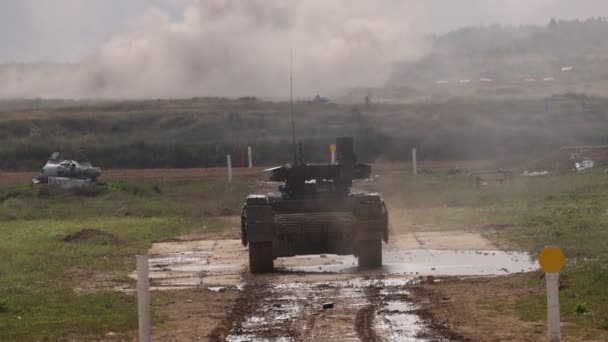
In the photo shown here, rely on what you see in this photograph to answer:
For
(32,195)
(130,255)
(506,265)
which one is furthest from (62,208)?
(506,265)

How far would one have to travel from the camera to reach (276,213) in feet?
79.7

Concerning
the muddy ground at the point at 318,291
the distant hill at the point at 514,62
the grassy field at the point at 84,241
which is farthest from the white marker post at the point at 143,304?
the distant hill at the point at 514,62

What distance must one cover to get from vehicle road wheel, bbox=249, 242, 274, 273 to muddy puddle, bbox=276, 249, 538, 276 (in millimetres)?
573

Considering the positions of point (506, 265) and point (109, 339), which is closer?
point (109, 339)

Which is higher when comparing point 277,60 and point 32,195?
point 277,60

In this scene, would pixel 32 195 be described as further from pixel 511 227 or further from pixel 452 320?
pixel 452 320

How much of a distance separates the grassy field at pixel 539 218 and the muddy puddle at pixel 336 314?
1.65 m

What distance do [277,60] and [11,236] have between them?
35.4 metres

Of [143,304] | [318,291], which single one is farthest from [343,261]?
[143,304]

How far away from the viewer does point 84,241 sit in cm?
2939

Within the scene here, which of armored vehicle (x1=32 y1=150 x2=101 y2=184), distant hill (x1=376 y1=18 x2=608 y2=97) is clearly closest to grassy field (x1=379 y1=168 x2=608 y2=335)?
armored vehicle (x1=32 y1=150 x2=101 y2=184)

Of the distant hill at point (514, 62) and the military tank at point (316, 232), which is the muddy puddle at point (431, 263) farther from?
the distant hill at point (514, 62)

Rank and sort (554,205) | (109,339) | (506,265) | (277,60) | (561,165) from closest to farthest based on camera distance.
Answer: (109,339)
(506,265)
(554,205)
(561,165)
(277,60)

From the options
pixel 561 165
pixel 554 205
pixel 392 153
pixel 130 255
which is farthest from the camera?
pixel 392 153
